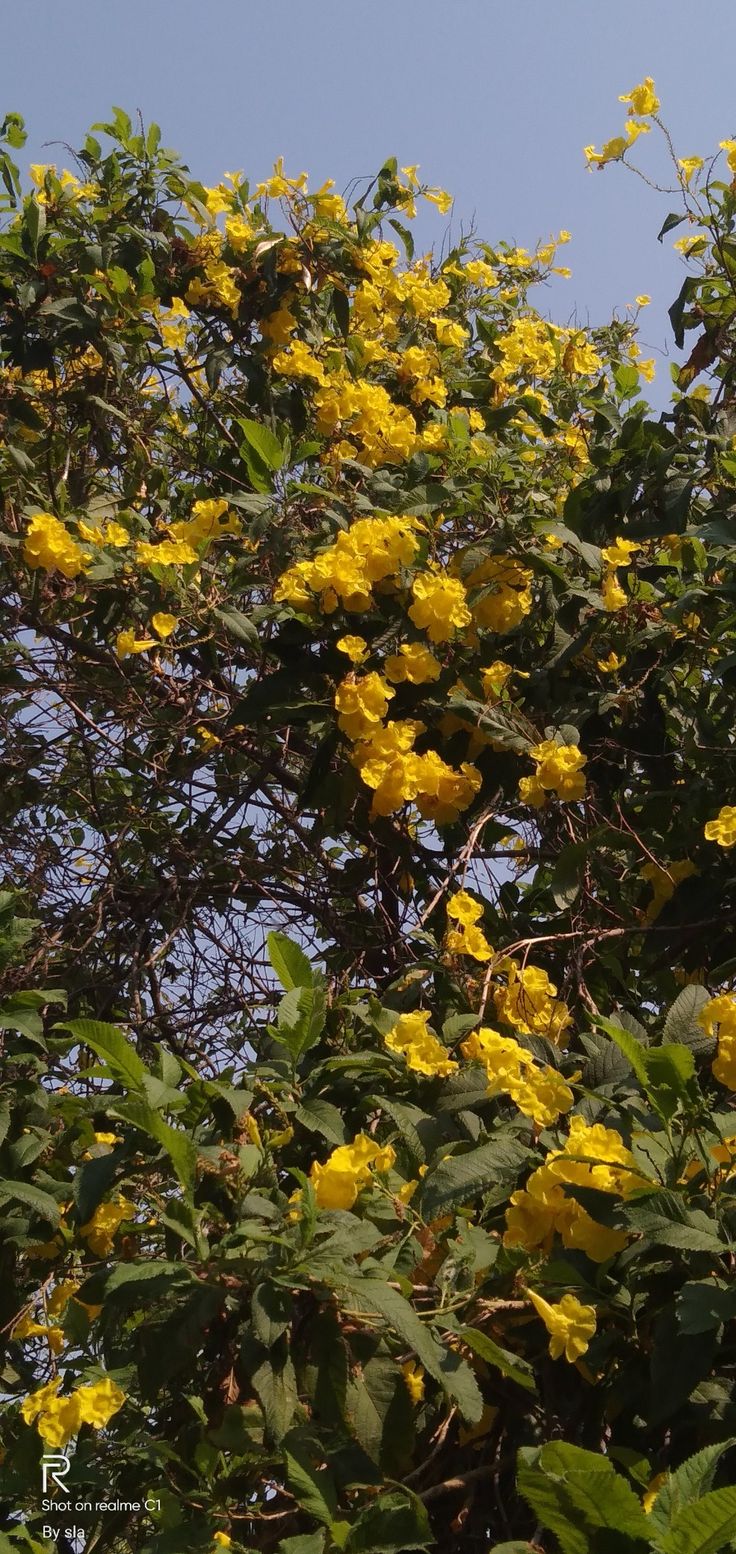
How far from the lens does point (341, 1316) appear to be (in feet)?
4.97

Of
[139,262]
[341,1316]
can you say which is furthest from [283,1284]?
[139,262]

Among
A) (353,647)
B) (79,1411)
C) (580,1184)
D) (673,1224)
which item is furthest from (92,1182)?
(353,647)

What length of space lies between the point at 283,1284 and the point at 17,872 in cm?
204

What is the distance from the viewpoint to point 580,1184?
1535 mm

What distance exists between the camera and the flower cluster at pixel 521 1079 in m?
1.71

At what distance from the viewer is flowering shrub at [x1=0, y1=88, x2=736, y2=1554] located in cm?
147

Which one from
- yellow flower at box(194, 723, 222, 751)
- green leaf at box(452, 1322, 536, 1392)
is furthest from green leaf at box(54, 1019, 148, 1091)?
yellow flower at box(194, 723, 222, 751)

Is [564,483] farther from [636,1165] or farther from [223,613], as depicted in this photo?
[636,1165]

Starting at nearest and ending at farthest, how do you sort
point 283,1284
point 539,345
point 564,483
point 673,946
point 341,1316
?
point 283,1284
point 341,1316
point 673,946
point 564,483
point 539,345

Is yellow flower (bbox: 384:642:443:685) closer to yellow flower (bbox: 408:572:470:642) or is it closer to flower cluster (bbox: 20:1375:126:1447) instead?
yellow flower (bbox: 408:572:470:642)

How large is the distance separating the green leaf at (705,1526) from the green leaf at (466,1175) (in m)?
0.50

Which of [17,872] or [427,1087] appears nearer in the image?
[427,1087]

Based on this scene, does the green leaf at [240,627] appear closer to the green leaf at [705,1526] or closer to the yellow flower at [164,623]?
the yellow flower at [164,623]

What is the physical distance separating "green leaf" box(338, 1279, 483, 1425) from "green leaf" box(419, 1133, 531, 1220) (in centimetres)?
13
